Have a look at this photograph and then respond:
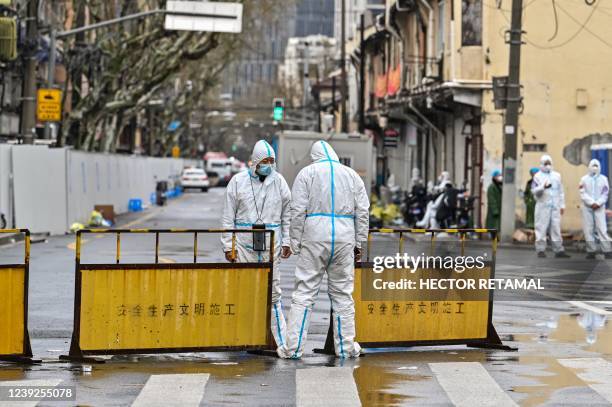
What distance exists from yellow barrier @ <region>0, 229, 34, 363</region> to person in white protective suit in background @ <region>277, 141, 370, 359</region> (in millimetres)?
2110

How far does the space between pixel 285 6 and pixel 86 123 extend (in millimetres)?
14248

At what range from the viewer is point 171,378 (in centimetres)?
1056

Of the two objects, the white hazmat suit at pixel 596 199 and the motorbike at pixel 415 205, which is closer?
the white hazmat suit at pixel 596 199

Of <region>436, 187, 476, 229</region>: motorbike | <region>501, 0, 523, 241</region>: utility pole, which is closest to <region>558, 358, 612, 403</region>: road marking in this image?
<region>501, 0, 523, 241</region>: utility pole

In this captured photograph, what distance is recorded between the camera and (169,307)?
11508mm

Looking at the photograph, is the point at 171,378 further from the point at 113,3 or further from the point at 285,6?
the point at 285,6

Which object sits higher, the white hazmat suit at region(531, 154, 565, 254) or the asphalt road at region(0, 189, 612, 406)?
the white hazmat suit at region(531, 154, 565, 254)

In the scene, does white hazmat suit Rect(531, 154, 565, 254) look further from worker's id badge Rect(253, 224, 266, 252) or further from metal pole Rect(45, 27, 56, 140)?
metal pole Rect(45, 27, 56, 140)

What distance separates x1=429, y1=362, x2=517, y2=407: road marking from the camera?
31.4ft

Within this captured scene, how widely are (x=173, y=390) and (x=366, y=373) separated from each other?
1653 mm

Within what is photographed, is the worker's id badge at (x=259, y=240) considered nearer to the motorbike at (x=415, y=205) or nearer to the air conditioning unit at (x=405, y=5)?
the motorbike at (x=415, y=205)

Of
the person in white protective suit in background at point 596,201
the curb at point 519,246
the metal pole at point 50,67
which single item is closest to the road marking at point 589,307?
the person in white protective suit in background at point 596,201

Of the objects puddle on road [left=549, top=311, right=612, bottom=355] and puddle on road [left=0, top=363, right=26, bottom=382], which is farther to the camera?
puddle on road [left=549, top=311, right=612, bottom=355]

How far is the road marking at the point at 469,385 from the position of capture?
9.57 meters
